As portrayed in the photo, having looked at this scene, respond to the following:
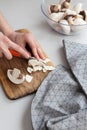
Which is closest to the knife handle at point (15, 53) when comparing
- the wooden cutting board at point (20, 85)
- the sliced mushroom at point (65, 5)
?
the wooden cutting board at point (20, 85)

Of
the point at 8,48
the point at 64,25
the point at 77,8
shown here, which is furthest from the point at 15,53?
the point at 77,8

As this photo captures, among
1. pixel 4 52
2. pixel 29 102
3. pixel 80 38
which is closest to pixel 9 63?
pixel 4 52

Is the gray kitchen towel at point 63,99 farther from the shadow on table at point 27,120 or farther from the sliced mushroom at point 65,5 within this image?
the sliced mushroom at point 65,5

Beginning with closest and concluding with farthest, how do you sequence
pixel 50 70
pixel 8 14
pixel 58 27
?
pixel 50 70
pixel 58 27
pixel 8 14

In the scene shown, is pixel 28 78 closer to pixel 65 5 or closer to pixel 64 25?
pixel 64 25

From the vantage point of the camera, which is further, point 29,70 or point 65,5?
point 65,5

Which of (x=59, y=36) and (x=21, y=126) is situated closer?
(x=21, y=126)

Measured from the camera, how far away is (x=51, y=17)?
97 cm

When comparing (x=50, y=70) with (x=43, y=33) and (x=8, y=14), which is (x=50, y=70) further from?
(x=8, y=14)

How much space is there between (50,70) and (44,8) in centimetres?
29

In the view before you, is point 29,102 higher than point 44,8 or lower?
lower

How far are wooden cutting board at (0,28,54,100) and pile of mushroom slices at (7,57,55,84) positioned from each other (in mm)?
10

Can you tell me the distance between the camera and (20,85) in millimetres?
816

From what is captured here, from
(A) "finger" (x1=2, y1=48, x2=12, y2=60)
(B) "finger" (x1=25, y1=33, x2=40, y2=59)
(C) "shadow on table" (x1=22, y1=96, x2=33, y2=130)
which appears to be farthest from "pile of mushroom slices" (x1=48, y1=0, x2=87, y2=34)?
(C) "shadow on table" (x1=22, y1=96, x2=33, y2=130)
